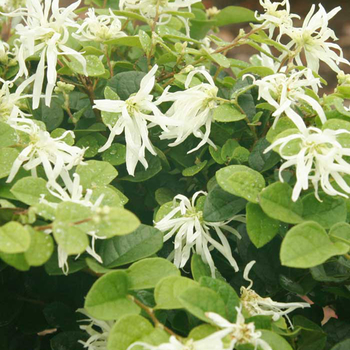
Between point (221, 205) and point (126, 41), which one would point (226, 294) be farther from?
point (126, 41)

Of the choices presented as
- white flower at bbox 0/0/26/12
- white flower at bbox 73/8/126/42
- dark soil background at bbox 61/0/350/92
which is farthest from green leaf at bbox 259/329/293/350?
dark soil background at bbox 61/0/350/92

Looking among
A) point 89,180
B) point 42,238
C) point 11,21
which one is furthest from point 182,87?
point 11,21

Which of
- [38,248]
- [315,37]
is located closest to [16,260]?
[38,248]

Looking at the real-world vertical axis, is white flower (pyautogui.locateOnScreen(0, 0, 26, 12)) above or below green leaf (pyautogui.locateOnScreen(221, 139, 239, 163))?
above

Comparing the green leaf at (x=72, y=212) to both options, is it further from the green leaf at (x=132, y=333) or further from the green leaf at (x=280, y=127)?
the green leaf at (x=280, y=127)

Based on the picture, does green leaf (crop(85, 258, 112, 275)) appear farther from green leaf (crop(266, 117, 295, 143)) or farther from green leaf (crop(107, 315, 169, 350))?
green leaf (crop(266, 117, 295, 143))

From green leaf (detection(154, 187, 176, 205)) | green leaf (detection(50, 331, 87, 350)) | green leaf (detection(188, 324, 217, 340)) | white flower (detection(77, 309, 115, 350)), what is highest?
green leaf (detection(188, 324, 217, 340))

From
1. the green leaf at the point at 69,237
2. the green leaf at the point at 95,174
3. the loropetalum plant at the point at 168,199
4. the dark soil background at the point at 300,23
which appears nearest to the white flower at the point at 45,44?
the loropetalum plant at the point at 168,199
